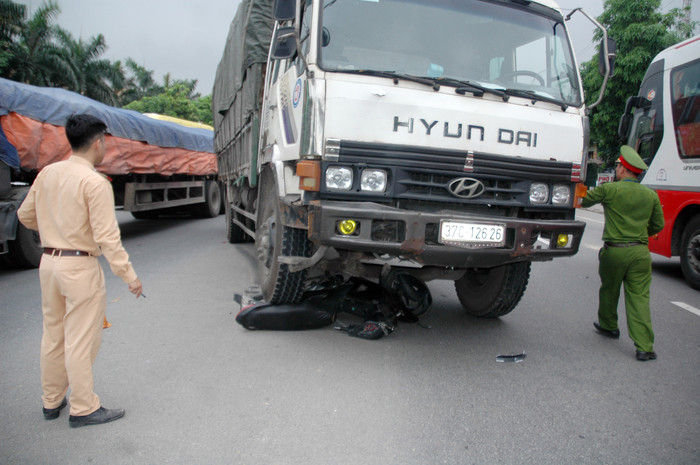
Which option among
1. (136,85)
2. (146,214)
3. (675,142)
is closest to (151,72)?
(136,85)

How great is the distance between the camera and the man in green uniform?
12.8 feet

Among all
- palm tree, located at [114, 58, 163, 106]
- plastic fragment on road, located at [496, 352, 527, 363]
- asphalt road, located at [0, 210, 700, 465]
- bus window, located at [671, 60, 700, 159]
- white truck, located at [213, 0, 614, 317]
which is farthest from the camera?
palm tree, located at [114, 58, 163, 106]

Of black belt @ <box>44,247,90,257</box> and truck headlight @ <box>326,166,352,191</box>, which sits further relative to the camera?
truck headlight @ <box>326,166,352,191</box>

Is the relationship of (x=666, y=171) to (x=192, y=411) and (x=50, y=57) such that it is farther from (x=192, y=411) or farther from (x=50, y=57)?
(x=50, y=57)

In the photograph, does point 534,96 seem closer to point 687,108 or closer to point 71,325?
point 71,325

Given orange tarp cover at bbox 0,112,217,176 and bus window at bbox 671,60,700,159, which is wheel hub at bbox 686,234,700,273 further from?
orange tarp cover at bbox 0,112,217,176

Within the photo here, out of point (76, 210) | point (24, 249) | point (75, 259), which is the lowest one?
point (24, 249)

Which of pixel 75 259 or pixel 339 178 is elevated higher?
pixel 339 178

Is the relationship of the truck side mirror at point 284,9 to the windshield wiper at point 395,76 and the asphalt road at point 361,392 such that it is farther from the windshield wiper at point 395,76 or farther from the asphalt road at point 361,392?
the asphalt road at point 361,392

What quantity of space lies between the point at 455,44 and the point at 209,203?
10.8 m

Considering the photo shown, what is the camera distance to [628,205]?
400 cm

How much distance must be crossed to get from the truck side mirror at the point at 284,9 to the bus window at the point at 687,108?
5.58 meters

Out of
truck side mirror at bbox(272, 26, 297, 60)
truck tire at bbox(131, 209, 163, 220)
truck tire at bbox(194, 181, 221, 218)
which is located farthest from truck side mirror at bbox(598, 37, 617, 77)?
truck tire at bbox(131, 209, 163, 220)

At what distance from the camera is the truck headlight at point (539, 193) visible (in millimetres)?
3592
